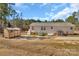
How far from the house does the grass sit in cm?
10

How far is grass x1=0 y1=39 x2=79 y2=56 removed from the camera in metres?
3.40

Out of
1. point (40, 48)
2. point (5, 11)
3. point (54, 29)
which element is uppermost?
point (5, 11)

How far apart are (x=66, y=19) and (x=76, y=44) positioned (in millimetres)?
281

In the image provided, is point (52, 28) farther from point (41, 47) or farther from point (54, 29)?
point (41, 47)

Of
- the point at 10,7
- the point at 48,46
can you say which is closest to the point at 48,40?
the point at 48,46

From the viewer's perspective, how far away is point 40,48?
3.40m

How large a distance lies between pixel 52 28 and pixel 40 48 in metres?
0.24

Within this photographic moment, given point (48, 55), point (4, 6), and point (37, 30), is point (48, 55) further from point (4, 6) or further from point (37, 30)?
point (4, 6)

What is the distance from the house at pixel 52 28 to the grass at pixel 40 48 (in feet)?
0.33

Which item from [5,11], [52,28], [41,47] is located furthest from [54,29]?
[5,11]

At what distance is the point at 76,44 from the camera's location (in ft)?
11.2

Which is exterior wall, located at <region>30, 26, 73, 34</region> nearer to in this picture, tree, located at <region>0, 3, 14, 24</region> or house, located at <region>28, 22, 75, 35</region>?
house, located at <region>28, 22, 75, 35</region>

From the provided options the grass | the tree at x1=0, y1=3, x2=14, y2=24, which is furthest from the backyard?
the tree at x1=0, y1=3, x2=14, y2=24

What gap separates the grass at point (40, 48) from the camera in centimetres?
340
